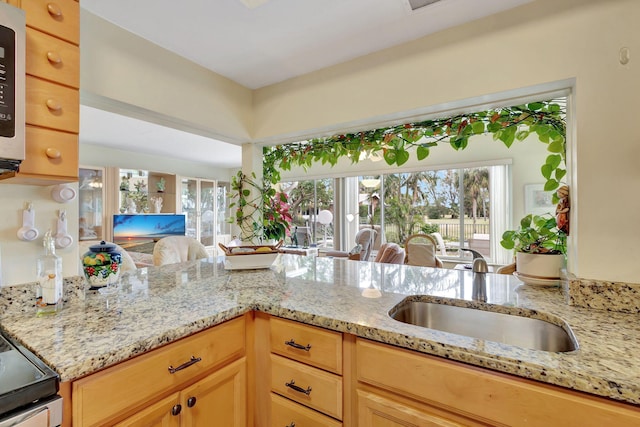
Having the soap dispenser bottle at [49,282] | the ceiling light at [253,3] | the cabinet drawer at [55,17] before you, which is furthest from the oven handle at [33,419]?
the ceiling light at [253,3]

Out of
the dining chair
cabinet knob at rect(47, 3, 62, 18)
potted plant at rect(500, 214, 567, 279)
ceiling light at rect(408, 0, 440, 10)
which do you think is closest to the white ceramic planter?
potted plant at rect(500, 214, 567, 279)

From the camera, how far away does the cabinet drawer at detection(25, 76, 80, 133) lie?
94cm

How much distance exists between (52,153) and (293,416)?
1269 millimetres

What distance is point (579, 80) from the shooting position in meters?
1.23

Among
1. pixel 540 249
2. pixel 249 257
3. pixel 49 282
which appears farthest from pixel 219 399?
pixel 540 249

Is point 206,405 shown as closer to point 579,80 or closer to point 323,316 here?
point 323,316

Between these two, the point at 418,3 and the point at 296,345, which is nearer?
the point at 296,345

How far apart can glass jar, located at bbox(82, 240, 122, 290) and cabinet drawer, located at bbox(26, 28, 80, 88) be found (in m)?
0.70

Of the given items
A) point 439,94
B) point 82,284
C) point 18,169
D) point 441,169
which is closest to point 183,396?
point 82,284

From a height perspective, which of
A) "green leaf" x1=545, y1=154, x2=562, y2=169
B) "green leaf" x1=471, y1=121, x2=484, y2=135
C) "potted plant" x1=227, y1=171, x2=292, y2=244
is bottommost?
"potted plant" x1=227, y1=171, x2=292, y2=244

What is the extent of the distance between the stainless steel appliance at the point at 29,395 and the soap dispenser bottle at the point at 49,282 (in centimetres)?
39

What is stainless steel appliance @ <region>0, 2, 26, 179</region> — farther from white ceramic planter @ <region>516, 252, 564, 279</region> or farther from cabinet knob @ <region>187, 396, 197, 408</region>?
white ceramic planter @ <region>516, 252, 564, 279</region>

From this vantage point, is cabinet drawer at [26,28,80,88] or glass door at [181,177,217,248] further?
glass door at [181,177,217,248]

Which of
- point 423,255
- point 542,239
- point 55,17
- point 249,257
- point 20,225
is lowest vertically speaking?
point 423,255
